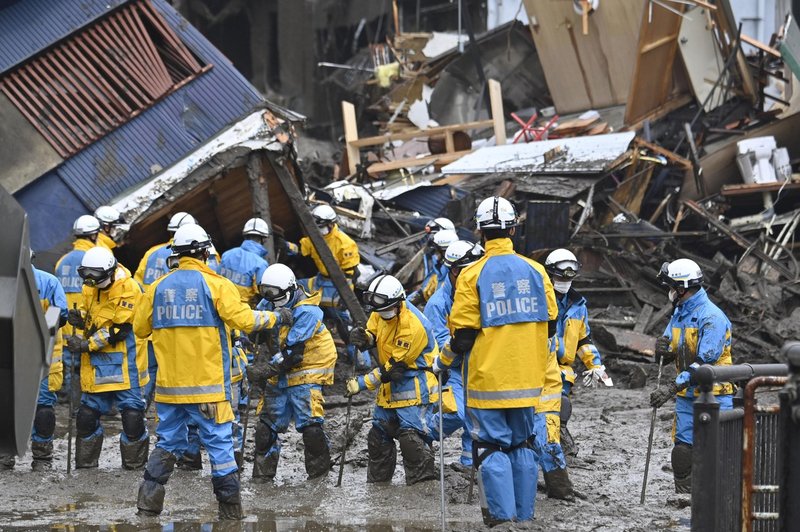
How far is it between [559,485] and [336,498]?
5.87 ft

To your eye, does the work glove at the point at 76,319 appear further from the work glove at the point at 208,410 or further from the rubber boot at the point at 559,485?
the rubber boot at the point at 559,485

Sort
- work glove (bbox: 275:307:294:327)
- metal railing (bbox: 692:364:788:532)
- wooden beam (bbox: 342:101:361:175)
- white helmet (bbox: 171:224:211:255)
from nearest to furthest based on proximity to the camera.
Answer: metal railing (bbox: 692:364:788:532)
white helmet (bbox: 171:224:211:255)
work glove (bbox: 275:307:294:327)
wooden beam (bbox: 342:101:361:175)

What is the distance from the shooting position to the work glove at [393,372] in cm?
928

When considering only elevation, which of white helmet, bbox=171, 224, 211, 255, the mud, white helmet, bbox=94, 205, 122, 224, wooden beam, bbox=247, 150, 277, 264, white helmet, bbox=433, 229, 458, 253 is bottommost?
the mud

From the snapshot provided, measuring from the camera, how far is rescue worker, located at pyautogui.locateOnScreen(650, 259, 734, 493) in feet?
30.0

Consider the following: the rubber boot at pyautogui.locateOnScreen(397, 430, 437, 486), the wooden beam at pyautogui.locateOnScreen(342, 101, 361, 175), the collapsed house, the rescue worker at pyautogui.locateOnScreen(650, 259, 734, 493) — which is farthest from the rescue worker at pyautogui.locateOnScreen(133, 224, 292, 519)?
the wooden beam at pyautogui.locateOnScreen(342, 101, 361, 175)

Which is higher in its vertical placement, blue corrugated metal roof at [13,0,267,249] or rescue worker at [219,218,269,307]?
blue corrugated metal roof at [13,0,267,249]

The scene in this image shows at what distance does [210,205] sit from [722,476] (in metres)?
11.0

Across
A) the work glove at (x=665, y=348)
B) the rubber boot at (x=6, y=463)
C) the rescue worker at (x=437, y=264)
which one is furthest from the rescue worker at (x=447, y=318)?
the rubber boot at (x=6, y=463)

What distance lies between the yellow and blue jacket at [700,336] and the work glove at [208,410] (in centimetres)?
371

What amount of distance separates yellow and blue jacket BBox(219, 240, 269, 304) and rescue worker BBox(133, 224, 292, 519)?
165 inches

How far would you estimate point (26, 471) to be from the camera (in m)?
10.1

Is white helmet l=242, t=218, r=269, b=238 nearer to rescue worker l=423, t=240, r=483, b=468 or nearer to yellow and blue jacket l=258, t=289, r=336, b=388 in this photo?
rescue worker l=423, t=240, r=483, b=468

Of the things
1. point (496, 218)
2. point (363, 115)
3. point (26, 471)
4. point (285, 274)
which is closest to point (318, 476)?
point (285, 274)
